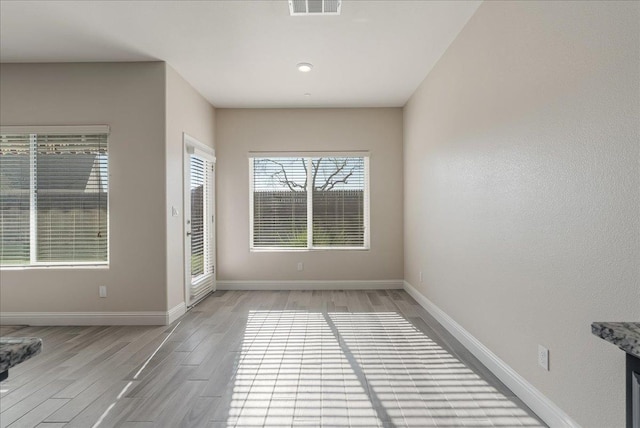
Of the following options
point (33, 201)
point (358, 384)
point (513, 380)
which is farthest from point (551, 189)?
point (33, 201)

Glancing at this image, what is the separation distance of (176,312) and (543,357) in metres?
3.46

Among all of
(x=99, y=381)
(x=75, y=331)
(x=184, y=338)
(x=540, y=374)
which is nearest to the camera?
(x=540, y=374)

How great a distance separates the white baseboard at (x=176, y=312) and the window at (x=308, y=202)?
1512 mm

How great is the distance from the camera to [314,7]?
8.57 ft

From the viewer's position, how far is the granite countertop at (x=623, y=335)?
2.77 feet

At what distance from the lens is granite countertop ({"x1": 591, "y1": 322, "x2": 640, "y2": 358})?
A: 0.84 meters

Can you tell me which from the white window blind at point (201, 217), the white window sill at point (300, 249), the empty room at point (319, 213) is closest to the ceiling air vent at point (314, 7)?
the empty room at point (319, 213)

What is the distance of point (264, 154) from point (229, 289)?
2146mm

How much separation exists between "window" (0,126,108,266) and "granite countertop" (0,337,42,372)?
3282mm

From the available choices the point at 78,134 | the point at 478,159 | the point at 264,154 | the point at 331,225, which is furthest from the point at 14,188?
the point at 478,159

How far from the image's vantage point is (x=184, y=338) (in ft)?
10.5

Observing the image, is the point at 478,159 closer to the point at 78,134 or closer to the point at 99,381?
the point at 99,381

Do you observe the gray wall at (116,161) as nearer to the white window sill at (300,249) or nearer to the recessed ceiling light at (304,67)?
the recessed ceiling light at (304,67)

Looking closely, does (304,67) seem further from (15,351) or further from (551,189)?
(15,351)
